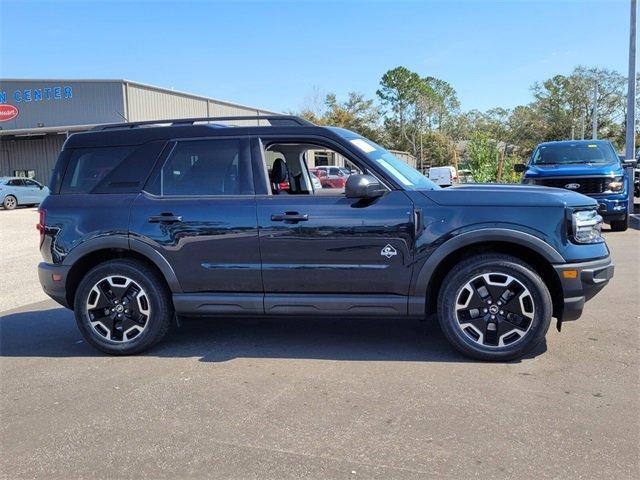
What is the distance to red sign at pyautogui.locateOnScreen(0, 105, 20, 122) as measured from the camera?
100ft

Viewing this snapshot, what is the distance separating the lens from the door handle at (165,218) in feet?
15.2

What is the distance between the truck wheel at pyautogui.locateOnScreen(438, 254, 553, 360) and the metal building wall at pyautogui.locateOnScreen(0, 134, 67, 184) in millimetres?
31705

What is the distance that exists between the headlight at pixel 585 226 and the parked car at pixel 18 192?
25655 millimetres

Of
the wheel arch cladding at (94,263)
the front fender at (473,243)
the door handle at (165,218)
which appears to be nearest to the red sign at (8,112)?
the wheel arch cladding at (94,263)

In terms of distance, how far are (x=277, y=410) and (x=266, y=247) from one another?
4.49ft

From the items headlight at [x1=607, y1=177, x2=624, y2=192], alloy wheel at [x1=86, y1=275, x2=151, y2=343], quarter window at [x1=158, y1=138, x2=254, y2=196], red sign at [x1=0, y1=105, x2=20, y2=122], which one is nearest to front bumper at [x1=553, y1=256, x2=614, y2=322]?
quarter window at [x1=158, y1=138, x2=254, y2=196]

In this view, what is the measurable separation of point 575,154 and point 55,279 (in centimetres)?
1157

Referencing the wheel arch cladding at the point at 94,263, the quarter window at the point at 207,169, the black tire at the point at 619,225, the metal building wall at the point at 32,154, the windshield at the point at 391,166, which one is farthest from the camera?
the metal building wall at the point at 32,154

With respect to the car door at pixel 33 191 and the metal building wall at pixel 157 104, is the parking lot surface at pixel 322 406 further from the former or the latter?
the metal building wall at pixel 157 104

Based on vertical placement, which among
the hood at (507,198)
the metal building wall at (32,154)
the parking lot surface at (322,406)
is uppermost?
the metal building wall at (32,154)

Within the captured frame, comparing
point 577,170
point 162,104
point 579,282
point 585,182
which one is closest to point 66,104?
point 162,104

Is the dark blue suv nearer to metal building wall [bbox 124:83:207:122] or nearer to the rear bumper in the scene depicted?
the rear bumper

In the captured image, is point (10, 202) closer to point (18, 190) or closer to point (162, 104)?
point (18, 190)

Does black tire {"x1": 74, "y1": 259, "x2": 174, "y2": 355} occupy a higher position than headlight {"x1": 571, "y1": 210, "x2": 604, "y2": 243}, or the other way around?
headlight {"x1": 571, "y1": 210, "x2": 604, "y2": 243}
